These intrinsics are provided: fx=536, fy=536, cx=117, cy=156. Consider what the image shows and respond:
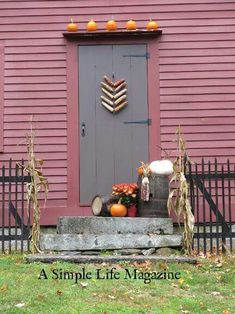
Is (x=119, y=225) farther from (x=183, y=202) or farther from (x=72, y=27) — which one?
(x=72, y=27)

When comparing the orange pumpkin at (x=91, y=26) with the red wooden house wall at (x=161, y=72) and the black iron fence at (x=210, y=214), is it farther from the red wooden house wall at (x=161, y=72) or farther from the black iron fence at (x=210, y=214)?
the black iron fence at (x=210, y=214)

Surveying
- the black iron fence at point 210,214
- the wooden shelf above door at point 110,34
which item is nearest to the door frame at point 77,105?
the wooden shelf above door at point 110,34

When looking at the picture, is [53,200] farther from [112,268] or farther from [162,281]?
[162,281]

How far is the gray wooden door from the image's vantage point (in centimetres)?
923

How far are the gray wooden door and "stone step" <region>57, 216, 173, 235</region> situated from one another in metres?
1.43

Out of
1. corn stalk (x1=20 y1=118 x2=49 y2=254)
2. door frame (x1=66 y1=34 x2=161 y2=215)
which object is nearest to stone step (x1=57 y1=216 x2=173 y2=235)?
corn stalk (x1=20 y1=118 x2=49 y2=254)

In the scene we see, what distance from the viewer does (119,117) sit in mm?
9305

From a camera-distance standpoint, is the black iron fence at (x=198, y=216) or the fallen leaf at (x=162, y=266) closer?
the fallen leaf at (x=162, y=266)

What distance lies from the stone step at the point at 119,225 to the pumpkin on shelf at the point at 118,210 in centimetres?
37

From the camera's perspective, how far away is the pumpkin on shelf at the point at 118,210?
810cm

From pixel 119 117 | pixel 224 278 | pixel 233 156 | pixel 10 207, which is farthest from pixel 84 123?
pixel 224 278

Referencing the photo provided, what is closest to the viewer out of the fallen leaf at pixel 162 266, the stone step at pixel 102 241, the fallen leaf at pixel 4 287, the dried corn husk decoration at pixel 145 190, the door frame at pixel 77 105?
the fallen leaf at pixel 4 287

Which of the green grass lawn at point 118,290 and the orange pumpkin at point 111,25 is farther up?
the orange pumpkin at point 111,25

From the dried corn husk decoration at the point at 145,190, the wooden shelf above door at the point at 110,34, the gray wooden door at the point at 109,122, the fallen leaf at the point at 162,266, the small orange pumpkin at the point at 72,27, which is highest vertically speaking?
the small orange pumpkin at the point at 72,27
